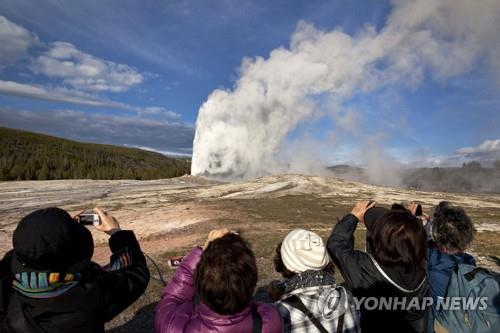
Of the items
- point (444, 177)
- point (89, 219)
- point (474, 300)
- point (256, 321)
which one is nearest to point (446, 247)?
point (474, 300)

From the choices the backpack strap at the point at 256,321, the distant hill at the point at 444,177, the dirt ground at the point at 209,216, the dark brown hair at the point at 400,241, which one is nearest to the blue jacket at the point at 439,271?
the dark brown hair at the point at 400,241

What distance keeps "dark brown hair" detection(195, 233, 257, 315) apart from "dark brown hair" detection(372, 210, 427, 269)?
1032mm

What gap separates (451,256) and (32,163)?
188 feet

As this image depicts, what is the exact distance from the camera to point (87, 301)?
1883 millimetres

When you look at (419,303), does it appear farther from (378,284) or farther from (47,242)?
(47,242)

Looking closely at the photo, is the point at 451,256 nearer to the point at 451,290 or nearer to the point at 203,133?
the point at 451,290

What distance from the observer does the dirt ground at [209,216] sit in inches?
334

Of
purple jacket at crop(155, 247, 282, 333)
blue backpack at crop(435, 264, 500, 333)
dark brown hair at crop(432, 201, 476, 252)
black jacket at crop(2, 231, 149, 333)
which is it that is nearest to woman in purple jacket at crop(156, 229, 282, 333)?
purple jacket at crop(155, 247, 282, 333)

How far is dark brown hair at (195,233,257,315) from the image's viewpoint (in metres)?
1.65

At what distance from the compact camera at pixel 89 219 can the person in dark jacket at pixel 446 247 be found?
2.51 m

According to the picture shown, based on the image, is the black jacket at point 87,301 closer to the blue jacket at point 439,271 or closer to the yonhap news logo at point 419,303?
the yonhap news logo at point 419,303

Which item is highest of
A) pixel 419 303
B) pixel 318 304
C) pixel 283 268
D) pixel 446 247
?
pixel 446 247

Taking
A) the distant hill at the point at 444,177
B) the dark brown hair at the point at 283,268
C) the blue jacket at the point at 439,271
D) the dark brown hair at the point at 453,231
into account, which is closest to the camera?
the dark brown hair at the point at 283,268

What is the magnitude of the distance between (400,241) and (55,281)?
201cm
